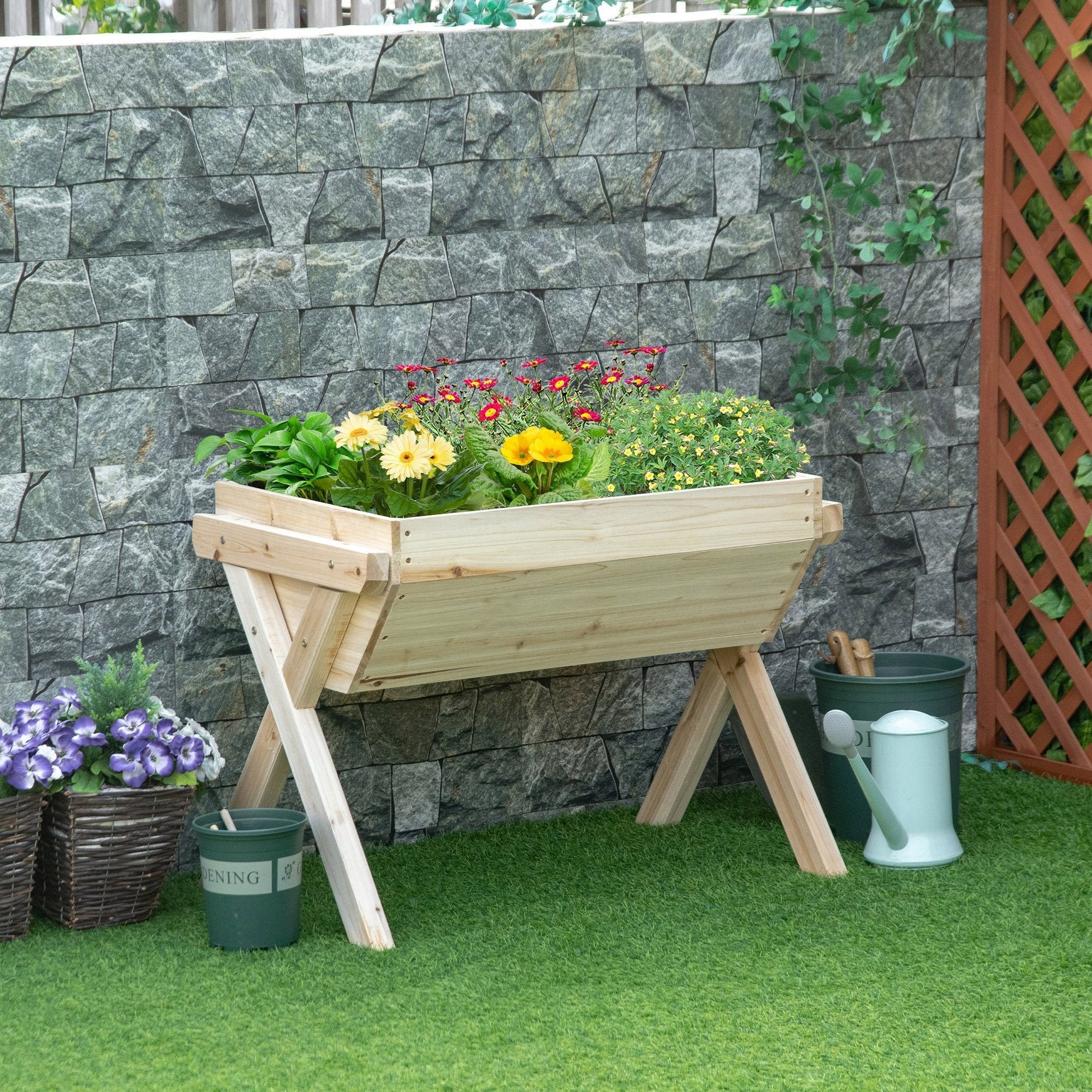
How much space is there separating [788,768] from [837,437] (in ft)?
3.19

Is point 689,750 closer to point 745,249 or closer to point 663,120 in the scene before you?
point 745,249

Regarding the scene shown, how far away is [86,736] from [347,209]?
1.22 meters

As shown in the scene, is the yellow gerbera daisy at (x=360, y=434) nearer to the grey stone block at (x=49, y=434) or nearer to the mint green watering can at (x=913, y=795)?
the grey stone block at (x=49, y=434)

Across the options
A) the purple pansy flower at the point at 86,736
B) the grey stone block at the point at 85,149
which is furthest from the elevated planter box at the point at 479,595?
the grey stone block at the point at 85,149

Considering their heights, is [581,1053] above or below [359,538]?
below

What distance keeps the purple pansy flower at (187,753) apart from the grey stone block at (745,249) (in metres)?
1.61

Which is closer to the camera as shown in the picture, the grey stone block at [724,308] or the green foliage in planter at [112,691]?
the green foliage in planter at [112,691]

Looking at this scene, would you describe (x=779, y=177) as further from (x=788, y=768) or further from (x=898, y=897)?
(x=898, y=897)

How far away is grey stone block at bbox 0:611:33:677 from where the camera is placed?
3.02m

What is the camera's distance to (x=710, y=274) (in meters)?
3.57

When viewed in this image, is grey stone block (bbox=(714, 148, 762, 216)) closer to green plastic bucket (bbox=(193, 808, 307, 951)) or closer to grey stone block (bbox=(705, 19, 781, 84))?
grey stone block (bbox=(705, 19, 781, 84))

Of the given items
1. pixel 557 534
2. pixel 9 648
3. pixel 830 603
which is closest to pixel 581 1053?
pixel 557 534

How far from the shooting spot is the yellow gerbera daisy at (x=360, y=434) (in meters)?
2.75

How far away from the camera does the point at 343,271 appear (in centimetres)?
323
